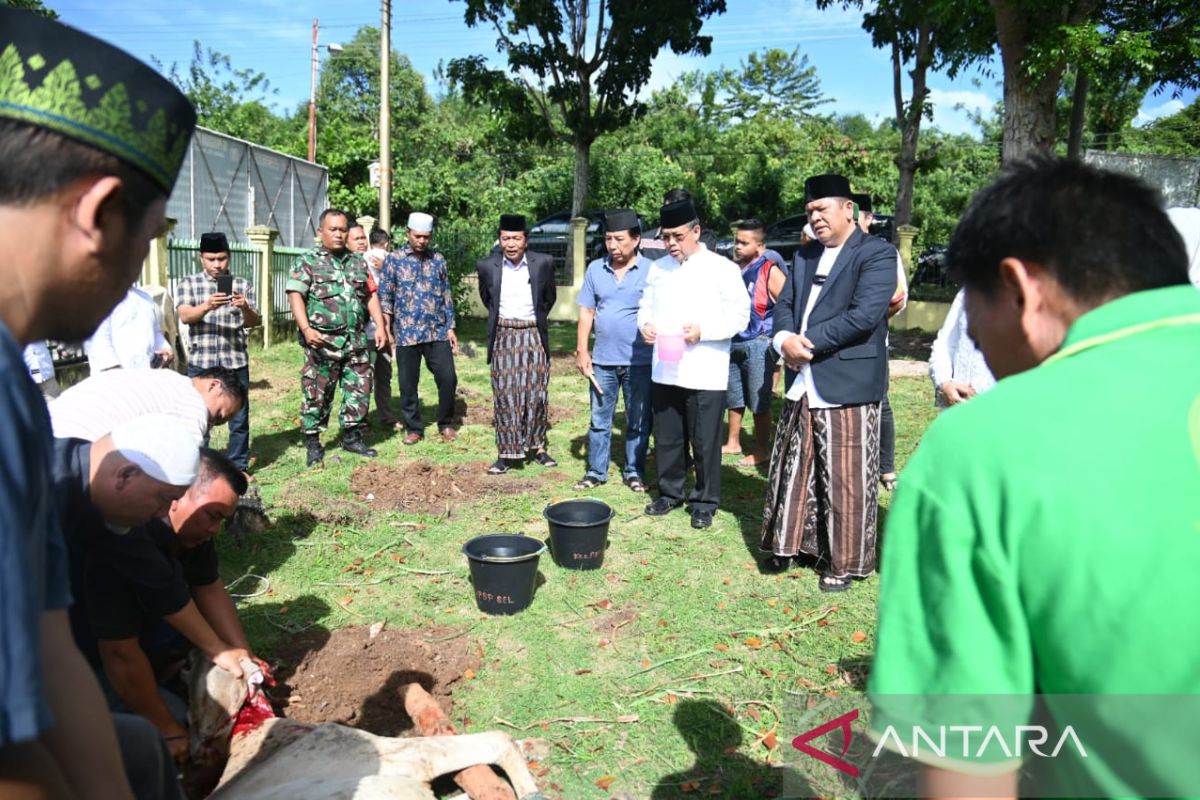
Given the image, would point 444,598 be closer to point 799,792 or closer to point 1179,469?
point 799,792

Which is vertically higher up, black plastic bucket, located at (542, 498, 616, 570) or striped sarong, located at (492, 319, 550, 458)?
striped sarong, located at (492, 319, 550, 458)

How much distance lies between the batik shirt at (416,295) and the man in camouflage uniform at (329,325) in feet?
1.68

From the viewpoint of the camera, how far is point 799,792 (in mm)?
2992

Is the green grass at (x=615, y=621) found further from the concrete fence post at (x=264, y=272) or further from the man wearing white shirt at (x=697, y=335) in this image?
the concrete fence post at (x=264, y=272)

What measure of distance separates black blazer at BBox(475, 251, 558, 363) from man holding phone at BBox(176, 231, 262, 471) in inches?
73.6

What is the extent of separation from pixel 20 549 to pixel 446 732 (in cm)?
247

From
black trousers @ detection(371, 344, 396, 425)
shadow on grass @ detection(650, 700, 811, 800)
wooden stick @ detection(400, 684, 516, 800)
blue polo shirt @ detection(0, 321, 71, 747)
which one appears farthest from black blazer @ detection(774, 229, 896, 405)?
black trousers @ detection(371, 344, 396, 425)

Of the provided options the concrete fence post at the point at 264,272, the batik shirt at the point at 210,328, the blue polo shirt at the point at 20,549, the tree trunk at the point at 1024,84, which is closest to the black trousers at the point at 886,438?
the tree trunk at the point at 1024,84

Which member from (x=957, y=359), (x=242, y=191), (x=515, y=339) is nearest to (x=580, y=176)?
(x=242, y=191)

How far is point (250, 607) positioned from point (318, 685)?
1026 millimetres

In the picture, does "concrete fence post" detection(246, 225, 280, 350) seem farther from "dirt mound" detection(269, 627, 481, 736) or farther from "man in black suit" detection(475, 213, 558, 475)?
"dirt mound" detection(269, 627, 481, 736)

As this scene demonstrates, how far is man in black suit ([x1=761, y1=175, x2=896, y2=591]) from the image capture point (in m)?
4.53

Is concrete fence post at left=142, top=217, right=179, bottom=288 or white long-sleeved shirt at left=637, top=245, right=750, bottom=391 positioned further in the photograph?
concrete fence post at left=142, top=217, right=179, bottom=288

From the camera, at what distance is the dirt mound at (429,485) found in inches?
249
